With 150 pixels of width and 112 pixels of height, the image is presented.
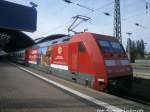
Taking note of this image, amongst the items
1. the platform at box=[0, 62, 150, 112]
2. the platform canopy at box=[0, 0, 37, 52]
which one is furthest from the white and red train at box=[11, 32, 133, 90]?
the platform canopy at box=[0, 0, 37, 52]

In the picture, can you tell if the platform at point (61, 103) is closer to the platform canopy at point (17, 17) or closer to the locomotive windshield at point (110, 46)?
the locomotive windshield at point (110, 46)

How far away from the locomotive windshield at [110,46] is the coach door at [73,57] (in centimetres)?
145

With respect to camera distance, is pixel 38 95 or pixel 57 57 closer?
pixel 38 95

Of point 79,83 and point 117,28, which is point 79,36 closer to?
point 79,83

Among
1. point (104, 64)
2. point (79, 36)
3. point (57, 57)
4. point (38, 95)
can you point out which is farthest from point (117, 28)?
point (38, 95)

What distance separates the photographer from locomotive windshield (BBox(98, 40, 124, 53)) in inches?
508

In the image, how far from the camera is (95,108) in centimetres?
806

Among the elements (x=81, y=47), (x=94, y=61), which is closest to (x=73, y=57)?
(x=81, y=47)

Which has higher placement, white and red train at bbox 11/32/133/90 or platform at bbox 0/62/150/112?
white and red train at bbox 11/32/133/90

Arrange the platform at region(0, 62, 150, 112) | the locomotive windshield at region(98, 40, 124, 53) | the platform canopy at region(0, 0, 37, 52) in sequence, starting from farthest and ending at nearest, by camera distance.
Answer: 1. the platform canopy at region(0, 0, 37, 52)
2. the locomotive windshield at region(98, 40, 124, 53)
3. the platform at region(0, 62, 150, 112)

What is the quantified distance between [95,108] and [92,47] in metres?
5.01

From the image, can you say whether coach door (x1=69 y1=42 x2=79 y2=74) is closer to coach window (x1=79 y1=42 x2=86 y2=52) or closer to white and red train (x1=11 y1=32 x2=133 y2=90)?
white and red train (x1=11 y1=32 x2=133 y2=90)

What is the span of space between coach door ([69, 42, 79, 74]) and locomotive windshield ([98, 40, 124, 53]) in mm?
1446

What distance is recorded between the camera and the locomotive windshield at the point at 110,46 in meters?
12.9
